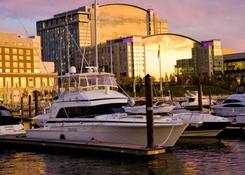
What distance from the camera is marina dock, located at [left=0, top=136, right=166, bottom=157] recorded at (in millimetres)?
25031

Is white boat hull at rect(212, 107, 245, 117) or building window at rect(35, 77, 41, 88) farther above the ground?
building window at rect(35, 77, 41, 88)

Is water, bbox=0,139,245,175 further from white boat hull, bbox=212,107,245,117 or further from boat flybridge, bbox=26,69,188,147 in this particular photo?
white boat hull, bbox=212,107,245,117

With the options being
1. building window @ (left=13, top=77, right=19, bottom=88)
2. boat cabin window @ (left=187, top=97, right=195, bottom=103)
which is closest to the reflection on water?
boat cabin window @ (left=187, top=97, right=195, bottom=103)

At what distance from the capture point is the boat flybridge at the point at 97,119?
27359mm

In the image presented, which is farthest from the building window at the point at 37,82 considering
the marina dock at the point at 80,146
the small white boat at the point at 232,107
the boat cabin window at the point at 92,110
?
the boat cabin window at the point at 92,110

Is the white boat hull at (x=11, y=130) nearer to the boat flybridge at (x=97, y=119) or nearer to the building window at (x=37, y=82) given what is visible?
the boat flybridge at (x=97, y=119)

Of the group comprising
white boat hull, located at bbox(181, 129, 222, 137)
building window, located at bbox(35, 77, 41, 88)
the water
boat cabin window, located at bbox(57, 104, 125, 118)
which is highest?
building window, located at bbox(35, 77, 41, 88)

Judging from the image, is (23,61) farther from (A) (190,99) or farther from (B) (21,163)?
(B) (21,163)

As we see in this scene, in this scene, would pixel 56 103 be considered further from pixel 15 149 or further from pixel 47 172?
pixel 47 172

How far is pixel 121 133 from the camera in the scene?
27.9m

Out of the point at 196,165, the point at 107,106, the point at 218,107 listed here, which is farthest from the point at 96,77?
the point at 218,107

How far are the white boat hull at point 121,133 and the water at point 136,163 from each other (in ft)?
3.62

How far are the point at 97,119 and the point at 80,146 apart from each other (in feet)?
6.44

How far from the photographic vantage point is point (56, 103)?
3219 cm
